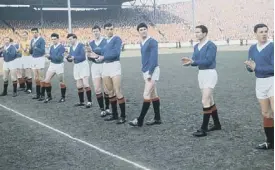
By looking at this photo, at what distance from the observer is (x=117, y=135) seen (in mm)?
7457

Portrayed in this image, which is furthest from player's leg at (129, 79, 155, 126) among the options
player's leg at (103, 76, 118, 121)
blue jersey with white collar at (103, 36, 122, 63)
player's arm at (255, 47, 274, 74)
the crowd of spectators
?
the crowd of spectators

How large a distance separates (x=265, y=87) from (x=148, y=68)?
2.81 m

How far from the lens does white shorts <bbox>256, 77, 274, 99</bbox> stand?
586cm

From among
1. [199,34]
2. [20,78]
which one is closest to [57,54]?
[20,78]

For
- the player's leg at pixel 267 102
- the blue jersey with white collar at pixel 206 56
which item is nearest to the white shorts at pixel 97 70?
the blue jersey with white collar at pixel 206 56

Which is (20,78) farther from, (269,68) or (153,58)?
(269,68)

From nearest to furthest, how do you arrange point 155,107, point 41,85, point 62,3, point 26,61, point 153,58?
1. point 153,58
2. point 155,107
3. point 41,85
4. point 26,61
5. point 62,3

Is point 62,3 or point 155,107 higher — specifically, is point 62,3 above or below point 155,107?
above

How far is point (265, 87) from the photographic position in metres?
5.91

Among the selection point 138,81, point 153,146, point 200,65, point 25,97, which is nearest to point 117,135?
point 153,146

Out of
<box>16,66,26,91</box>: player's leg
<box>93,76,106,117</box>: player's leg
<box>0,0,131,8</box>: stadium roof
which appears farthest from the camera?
<box>0,0,131,8</box>: stadium roof

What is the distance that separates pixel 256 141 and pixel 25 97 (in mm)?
8973

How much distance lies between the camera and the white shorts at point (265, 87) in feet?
19.2

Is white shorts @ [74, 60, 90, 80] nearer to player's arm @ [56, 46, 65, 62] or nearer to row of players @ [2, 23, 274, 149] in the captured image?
row of players @ [2, 23, 274, 149]
